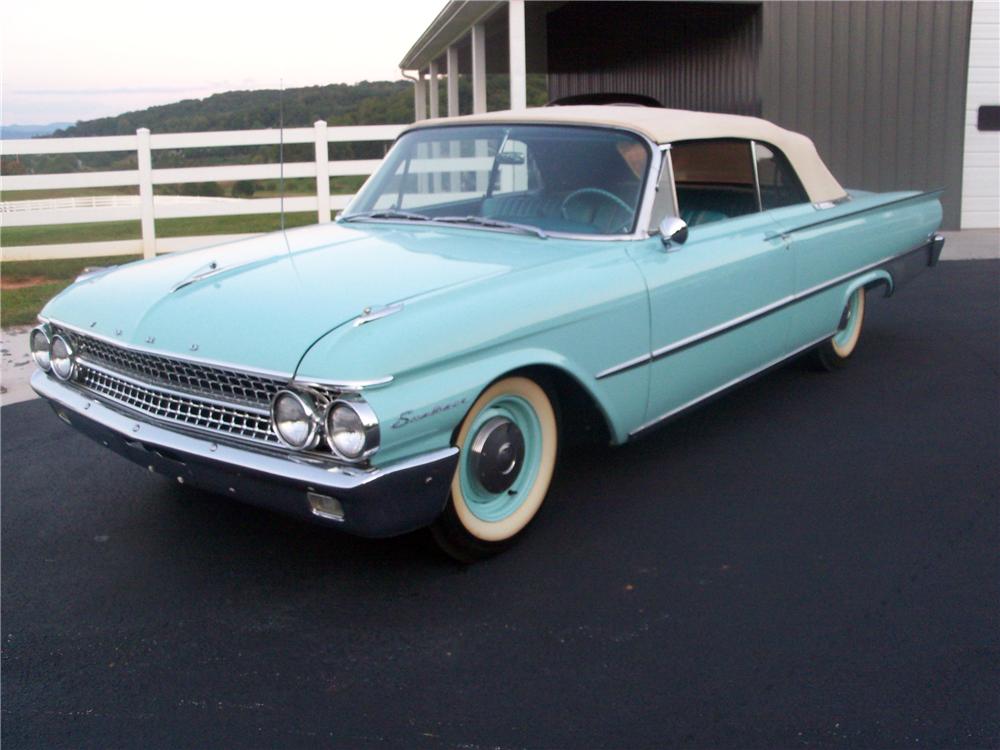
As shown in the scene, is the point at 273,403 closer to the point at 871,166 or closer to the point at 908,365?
the point at 908,365

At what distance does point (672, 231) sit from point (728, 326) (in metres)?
0.64

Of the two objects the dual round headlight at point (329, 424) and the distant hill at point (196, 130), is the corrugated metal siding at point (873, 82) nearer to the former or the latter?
the distant hill at point (196, 130)

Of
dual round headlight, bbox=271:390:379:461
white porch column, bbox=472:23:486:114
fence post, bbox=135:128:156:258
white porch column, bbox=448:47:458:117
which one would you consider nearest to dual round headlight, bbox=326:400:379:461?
dual round headlight, bbox=271:390:379:461

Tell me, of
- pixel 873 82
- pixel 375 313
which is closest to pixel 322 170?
pixel 873 82

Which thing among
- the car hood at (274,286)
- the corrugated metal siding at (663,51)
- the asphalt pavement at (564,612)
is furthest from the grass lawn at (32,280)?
the corrugated metal siding at (663,51)

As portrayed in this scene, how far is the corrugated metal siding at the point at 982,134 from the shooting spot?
12.2 metres

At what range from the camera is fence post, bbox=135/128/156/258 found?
11.1 m

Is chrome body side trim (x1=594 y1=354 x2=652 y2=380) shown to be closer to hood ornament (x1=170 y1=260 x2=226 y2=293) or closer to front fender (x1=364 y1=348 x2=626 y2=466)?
front fender (x1=364 y1=348 x2=626 y2=466)

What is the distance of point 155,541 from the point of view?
386 cm

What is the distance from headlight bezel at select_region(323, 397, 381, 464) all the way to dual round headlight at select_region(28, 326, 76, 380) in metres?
1.42

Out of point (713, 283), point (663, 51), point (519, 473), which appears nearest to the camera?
point (519, 473)

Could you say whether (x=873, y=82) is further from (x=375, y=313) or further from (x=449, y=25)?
(x=375, y=313)

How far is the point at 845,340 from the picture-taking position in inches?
242

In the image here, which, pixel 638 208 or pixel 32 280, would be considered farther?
pixel 32 280
